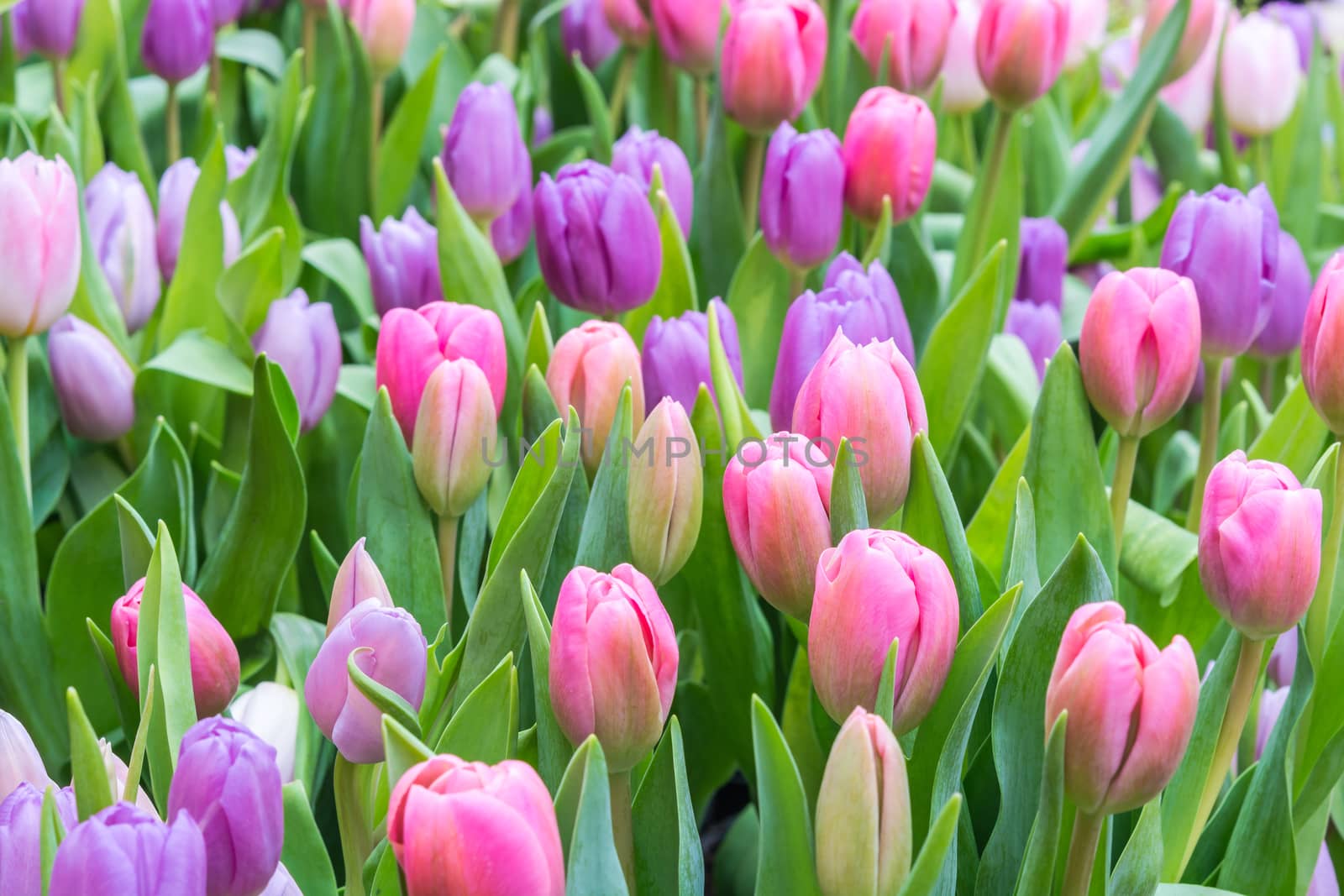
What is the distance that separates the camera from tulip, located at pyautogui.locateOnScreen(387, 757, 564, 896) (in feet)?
1.19

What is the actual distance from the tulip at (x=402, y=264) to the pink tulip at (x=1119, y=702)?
50cm

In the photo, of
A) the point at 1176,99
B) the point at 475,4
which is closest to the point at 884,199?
the point at 1176,99

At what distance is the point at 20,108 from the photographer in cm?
108

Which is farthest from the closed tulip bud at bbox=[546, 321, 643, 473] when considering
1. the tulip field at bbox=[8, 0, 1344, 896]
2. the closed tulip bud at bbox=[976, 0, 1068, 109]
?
the closed tulip bud at bbox=[976, 0, 1068, 109]

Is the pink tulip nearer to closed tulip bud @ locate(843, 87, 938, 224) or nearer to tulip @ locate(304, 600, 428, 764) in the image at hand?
tulip @ locate(304, 600, 428, 764)

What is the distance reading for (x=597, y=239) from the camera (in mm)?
718

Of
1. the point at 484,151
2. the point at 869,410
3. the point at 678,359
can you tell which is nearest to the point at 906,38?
the point at 484,151

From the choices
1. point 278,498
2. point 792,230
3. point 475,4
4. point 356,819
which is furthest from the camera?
point 475,4

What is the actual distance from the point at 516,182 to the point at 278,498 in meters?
0.29

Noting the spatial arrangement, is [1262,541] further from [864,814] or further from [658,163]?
[658,163]

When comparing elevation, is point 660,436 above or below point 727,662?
above

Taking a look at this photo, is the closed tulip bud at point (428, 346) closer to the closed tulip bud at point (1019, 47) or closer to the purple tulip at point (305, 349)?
the purple tulip at point (305, 349)

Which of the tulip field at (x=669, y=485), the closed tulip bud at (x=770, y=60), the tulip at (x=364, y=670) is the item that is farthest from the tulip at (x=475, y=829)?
the closed tulip bud at (x=770, y=60)

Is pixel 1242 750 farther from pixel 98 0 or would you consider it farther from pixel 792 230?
pixel 98 0
